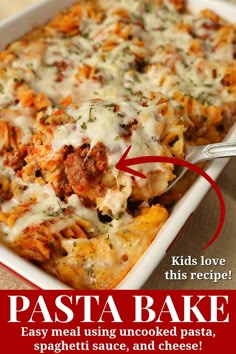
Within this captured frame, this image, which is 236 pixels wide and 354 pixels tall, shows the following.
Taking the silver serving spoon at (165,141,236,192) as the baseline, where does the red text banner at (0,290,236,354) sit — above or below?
below

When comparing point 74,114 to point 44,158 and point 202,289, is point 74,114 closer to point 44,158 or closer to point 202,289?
point 44,158

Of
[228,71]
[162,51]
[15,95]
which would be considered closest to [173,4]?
[162,51]

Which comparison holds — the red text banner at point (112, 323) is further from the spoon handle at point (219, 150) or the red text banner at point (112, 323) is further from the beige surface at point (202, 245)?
the spoon handle at point (219, 150)

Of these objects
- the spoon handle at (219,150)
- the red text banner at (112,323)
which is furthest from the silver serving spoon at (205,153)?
the red text banner at (112,323)

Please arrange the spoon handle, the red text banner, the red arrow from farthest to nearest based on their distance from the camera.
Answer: the spoon handle
the red arrow
the red text banner

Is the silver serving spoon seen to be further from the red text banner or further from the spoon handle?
the red text banner

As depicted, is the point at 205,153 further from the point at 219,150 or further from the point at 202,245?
the point at 202,245

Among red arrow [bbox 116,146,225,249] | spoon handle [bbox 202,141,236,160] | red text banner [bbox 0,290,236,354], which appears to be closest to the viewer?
red text banner [bbox 0,290,236,354]

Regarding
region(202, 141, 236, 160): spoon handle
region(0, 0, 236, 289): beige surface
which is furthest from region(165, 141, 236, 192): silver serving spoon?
region(0, 0, 236, 289): beige surface
